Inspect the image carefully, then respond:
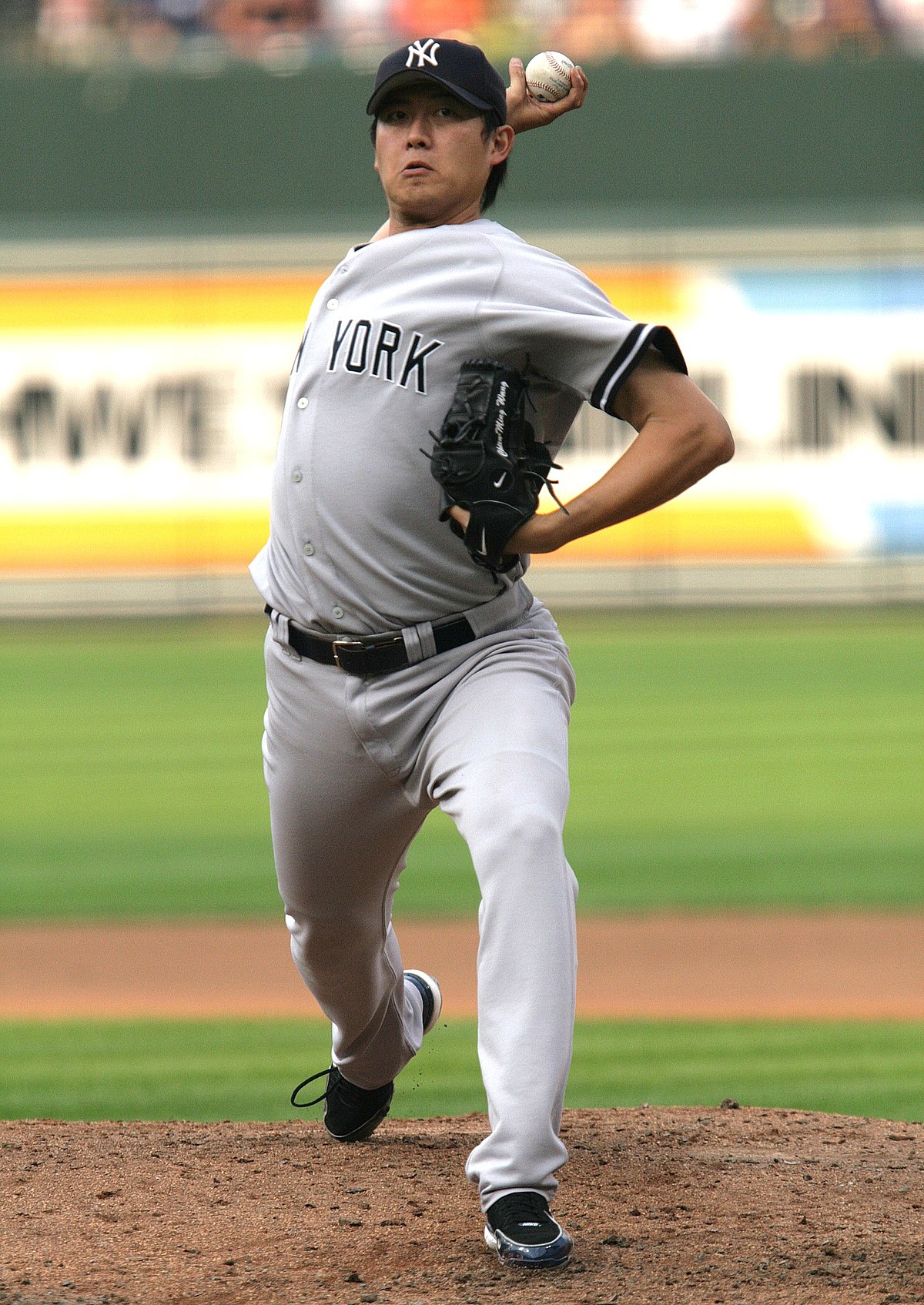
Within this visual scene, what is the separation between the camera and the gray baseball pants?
9.04ft

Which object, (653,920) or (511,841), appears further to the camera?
(653,920)

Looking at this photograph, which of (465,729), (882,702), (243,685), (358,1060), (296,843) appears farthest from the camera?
(243,685)

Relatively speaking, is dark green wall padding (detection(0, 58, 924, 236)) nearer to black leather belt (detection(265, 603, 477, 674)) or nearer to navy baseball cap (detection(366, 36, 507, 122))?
navy baseball cap (detection(366, 36, 507, 122))

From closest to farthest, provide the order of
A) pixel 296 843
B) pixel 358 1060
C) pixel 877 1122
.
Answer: pixel 296 843, pixel 358 1060, pixel 877 1122

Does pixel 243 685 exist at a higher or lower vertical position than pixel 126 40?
lower

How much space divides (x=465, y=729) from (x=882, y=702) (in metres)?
9.34

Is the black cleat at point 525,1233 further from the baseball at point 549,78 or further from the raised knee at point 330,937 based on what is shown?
the baseball at point 549,78

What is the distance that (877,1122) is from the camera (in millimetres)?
3865

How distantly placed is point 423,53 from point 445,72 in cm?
6

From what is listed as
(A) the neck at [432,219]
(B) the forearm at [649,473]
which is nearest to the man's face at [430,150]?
(A) the neck at [432,219]

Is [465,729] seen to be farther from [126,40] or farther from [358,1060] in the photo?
[126,40]

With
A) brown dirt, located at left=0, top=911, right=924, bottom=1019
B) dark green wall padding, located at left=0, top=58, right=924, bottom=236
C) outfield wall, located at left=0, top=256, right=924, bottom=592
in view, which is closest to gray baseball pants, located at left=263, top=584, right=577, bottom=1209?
brown dirt, located at left=0, top=911, right=924, bottom=1019

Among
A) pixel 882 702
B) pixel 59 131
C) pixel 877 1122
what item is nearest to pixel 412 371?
pixel 877 1122

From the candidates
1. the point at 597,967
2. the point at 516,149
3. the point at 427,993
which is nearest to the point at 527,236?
the point at 516,149
